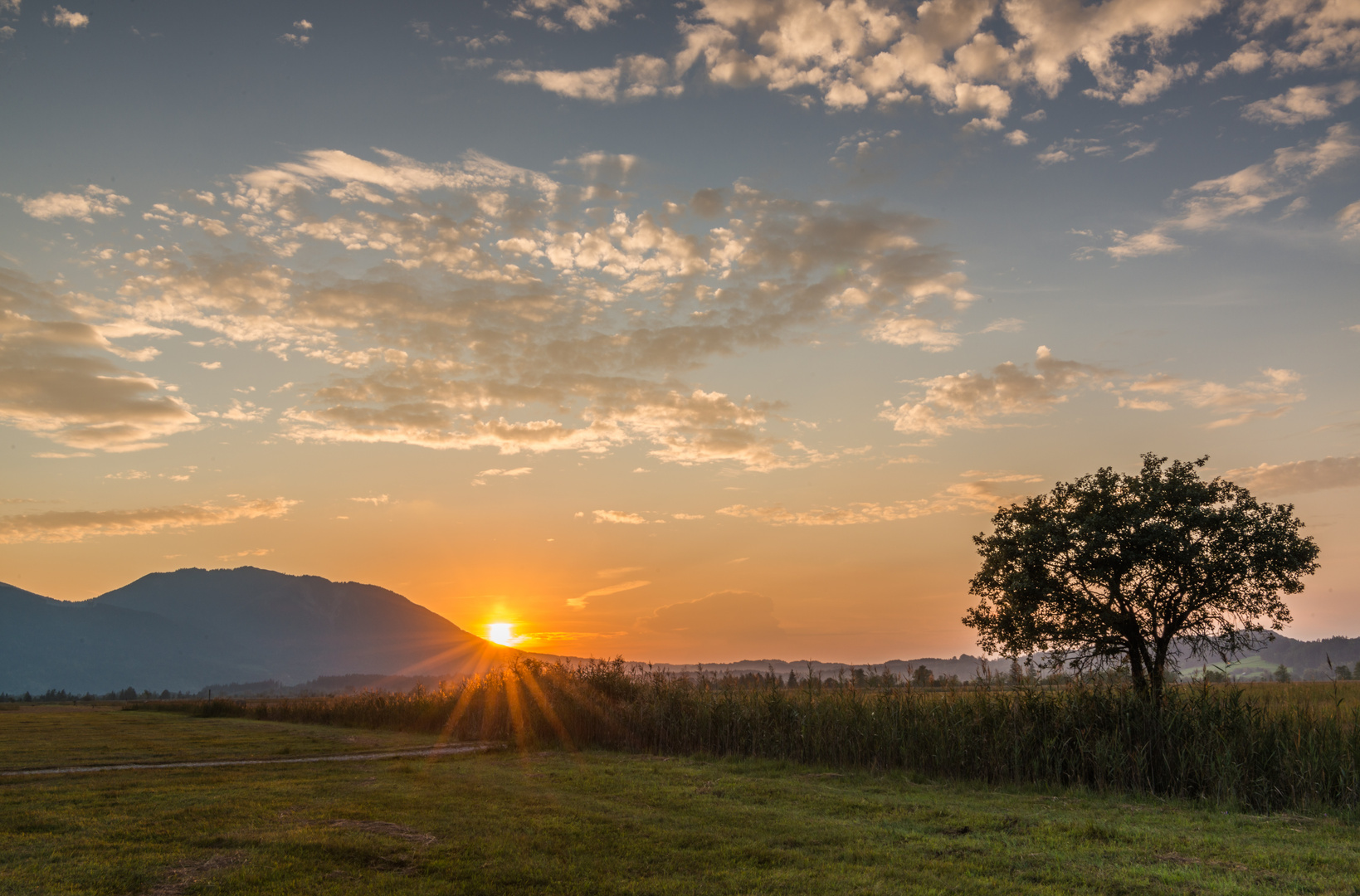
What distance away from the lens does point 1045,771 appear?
18.3 meters

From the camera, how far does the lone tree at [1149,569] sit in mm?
27203

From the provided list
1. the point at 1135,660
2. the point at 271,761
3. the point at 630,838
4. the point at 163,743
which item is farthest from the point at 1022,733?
the point at 163,743

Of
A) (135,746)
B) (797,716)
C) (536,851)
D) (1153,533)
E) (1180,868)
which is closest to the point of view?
(1180,868)

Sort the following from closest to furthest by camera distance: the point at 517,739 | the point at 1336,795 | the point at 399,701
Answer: the point at 1336,795, the point at 517,739, the point at 399,701

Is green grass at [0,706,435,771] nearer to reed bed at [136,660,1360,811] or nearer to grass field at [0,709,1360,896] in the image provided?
grass field at [0,709,1360,896]

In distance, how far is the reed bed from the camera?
1617 centimetres

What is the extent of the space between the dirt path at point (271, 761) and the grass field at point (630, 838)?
2.48 meters

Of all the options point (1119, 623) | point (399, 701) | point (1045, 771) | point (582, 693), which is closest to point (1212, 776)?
point (1045, 771)

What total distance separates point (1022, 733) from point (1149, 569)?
12873 millimetres

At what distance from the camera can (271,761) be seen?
24.4m

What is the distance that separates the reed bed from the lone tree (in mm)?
5625

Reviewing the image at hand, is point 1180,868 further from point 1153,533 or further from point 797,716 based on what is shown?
point 1153,533

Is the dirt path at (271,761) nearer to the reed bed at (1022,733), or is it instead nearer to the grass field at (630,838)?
the grass field at (630,838)

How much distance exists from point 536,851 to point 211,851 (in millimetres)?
4342
